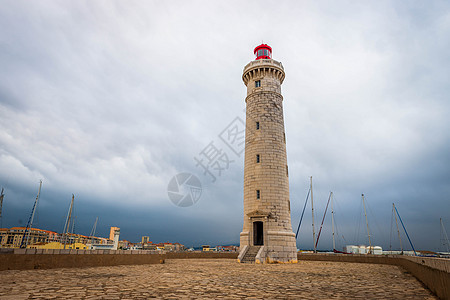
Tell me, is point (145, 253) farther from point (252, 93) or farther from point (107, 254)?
point (252, 93)

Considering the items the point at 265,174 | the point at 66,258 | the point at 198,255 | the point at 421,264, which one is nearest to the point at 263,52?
the point at 265,174

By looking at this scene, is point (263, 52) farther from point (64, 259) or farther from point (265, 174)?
point (64, 259)

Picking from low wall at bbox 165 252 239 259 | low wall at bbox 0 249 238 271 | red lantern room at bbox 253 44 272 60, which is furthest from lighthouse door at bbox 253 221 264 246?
red lantern room at bbox 253 44 272 60

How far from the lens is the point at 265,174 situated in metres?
22.9

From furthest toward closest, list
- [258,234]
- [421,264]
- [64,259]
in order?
1. [258,234]
2. [64,259]
3. [421,264]

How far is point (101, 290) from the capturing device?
592cm

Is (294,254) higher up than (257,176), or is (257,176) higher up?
(257,176)

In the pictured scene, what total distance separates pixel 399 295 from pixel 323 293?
6.13ft

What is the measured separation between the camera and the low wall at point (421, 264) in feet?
17.2

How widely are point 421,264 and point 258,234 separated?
15172 millimetres

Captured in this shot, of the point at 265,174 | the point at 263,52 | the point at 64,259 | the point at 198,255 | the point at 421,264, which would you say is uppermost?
the point at 263,52

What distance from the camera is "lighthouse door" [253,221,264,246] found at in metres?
22.5

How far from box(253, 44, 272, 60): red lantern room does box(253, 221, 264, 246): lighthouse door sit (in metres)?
17.4

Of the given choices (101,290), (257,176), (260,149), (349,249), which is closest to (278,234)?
(257,176)
